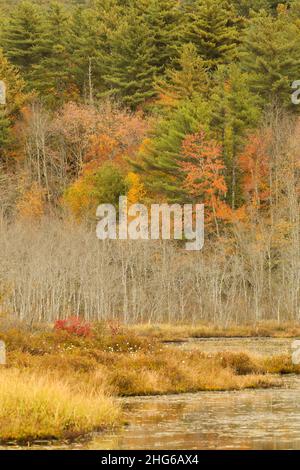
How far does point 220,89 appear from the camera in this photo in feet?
254

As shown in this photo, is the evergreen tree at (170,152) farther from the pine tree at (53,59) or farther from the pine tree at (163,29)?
the pine tree at (53,59)

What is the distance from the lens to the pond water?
1945 centimetres

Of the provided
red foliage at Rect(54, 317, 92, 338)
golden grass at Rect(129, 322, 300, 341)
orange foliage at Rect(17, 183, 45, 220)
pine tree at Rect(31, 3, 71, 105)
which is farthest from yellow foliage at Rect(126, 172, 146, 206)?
red foliage at Rect(54, 317, 92, 338)

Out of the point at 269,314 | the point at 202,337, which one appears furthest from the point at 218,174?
the point at 202,337

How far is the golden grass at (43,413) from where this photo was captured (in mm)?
19562

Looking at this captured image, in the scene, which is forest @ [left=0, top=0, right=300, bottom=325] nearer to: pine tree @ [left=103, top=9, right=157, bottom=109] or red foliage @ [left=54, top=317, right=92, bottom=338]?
pine tree @ [left=103, top=9, right=157, bottom=109]

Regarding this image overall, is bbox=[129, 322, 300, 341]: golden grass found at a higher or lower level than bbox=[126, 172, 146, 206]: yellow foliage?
lower

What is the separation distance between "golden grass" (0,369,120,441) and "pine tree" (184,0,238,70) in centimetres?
7336

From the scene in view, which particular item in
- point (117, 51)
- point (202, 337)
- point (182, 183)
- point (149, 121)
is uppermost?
point (117, 51)

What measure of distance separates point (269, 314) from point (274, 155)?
14.8 m

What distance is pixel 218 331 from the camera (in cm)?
5394

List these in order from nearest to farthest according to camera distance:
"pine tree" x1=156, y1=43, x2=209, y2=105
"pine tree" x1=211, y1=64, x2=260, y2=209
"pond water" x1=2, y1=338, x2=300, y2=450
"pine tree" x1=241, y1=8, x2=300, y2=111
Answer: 1. "pond water" x1=2, y1=338, x2=300, y2=450
2. "pine tree" x1=211, y1=64, x2=260, y2=209
3. "pine tree" x1=241, y1=8, x2=300, y2=111
4. "pine tree" x1=156, y1=43, x2=209, y2=105

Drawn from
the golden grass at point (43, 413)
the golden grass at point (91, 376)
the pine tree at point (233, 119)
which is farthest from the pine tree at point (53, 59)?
the golden grass at point (43, 413)
